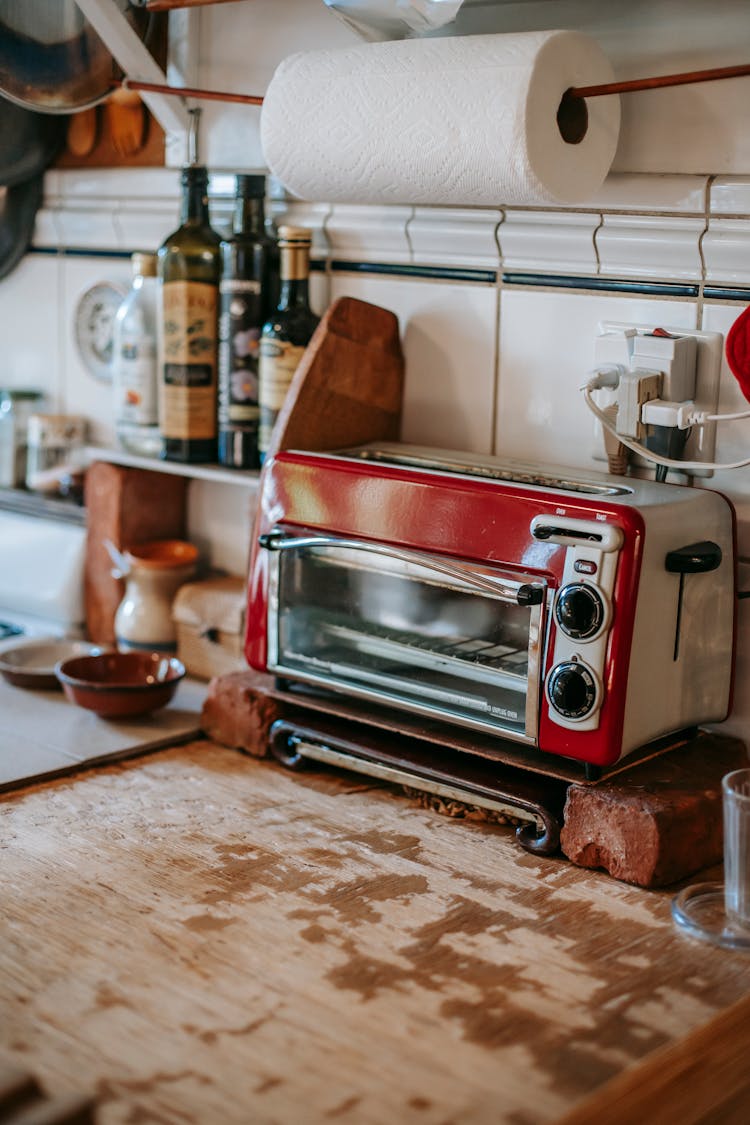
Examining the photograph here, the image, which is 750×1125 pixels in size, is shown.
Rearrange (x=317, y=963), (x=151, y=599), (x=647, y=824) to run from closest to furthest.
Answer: (x=317, y=963)
(x=647, y=824)
(x=151, y=599)

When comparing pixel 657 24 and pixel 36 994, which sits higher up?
pixel 657 24

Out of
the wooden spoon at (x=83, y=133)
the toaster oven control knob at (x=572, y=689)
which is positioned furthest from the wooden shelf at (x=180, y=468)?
the toaster oven control knob at (x=572, y=689)

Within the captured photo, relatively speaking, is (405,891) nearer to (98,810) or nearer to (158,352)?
(98,810)

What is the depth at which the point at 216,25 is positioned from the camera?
1780mm

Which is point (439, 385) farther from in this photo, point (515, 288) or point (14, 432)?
point (14, 432)

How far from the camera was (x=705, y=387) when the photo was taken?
1383 millimetres

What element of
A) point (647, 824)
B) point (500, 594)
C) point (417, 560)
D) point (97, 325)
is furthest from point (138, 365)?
point (647, 824)

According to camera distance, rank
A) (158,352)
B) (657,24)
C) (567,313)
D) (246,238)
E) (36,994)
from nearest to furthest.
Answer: (36,994)
(657,24)
(567,313)
(246,238)
(158,352)

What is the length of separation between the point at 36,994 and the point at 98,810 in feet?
1.21

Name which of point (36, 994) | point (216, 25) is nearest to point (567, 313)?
point (216, 25)

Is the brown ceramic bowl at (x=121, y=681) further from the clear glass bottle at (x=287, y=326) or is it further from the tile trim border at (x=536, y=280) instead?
the tile trim border at (x=536, y=280)

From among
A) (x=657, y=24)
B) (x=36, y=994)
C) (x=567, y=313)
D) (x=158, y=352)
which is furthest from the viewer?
(x=158, y=352)

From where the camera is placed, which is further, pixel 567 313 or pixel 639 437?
pixel 567 313

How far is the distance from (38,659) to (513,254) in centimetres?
83
